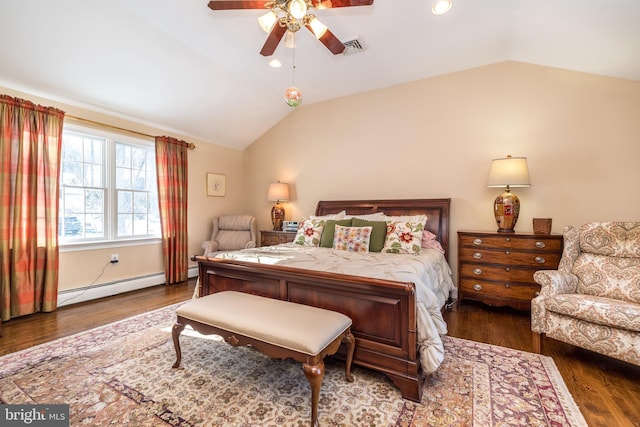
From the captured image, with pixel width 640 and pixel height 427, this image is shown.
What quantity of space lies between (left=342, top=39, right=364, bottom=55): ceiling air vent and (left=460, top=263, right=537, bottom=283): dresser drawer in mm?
2760

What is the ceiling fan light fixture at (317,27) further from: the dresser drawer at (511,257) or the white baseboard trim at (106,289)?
the white baseboard trim at (106,289)

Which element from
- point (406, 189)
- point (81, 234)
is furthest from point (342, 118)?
point (81, 234)

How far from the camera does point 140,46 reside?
2994 millimetres

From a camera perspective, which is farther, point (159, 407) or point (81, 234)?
point (81, 234)

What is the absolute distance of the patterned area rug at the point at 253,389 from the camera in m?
1.55

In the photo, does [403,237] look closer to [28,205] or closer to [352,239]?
[352,239]

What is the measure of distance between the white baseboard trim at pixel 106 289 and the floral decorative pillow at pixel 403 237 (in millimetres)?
3494

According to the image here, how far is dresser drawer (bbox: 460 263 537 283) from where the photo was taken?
2.95m

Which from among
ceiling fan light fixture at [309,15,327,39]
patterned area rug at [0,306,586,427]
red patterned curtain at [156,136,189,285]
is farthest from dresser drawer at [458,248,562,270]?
red patterned curtain at [156,136,189,285]

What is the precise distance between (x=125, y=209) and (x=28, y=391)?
275cm

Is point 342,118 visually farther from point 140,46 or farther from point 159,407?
point 159,407

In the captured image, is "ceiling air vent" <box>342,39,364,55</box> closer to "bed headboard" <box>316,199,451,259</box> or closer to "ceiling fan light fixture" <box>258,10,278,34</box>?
"ceiling fan light fixture" <box>258,10,278,34</box>

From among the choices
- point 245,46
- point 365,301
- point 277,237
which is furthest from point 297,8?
point 277,237

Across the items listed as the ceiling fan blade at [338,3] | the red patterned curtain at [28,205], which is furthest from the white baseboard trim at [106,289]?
the ceiling fan blade at [338,3]
